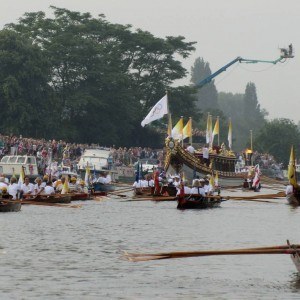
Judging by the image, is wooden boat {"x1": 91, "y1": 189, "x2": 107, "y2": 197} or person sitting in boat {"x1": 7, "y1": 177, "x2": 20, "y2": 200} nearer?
person sitting in boat {"x1": 7, "y1": 177, "x2": 20, "y2": 200}

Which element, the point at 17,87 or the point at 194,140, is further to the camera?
the point at 194,140

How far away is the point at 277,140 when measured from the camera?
623 ft

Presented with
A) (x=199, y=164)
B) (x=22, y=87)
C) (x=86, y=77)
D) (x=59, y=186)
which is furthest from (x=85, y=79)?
(x=59, y=186)

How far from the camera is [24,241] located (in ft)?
142

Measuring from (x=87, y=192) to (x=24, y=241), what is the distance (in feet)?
101

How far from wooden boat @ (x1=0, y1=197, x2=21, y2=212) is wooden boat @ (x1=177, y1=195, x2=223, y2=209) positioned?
26.4 ft

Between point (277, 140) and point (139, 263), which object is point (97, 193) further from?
point (277, 140)

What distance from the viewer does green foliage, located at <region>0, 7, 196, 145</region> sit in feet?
407

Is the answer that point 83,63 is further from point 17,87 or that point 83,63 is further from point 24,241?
point 24,241

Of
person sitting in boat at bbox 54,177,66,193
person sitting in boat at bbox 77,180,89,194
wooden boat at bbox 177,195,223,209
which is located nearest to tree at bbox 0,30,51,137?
person sitting in boat at bbox 77,180,89,194

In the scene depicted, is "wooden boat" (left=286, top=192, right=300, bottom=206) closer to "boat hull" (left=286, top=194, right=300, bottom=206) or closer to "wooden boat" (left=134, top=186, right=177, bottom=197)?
"boat hull" (left=286, top=194, right=300, bottom=206)

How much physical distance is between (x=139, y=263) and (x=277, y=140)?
154326mm

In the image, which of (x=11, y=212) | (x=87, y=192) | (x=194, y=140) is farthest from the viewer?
(x=194, y=140)

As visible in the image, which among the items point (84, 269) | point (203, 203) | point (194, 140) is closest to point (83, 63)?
point (194, 140)
